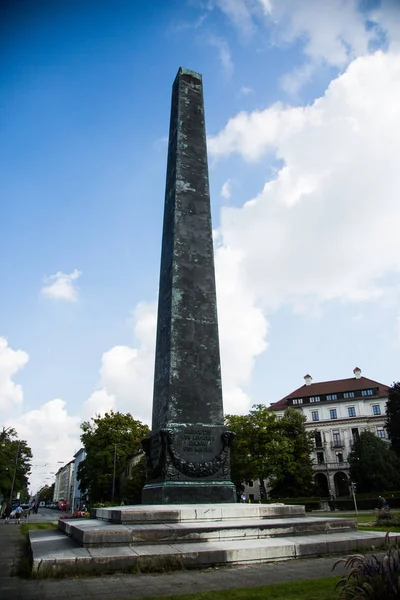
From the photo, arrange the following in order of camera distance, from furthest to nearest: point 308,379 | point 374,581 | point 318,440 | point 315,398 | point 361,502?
point 308,379 → point 315,398 → point 318,440 → point 361,502 → point 374,581

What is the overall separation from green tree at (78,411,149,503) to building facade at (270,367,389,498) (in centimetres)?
2477

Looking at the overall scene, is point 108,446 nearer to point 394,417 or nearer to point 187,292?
point 394,417

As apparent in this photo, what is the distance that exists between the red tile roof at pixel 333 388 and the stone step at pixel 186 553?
6234cm

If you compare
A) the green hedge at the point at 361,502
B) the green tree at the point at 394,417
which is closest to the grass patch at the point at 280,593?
the green hedge at the point at 361,502

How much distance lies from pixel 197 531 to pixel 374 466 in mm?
49715

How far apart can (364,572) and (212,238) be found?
11718 mm

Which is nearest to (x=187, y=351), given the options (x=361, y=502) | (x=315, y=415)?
(x=361, y=502)

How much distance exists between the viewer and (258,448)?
47594mm

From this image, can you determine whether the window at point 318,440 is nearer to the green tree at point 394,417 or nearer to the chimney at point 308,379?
the chimney at point 308,379

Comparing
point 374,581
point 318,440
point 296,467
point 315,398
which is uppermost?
point 315,398

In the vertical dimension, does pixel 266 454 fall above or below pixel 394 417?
below

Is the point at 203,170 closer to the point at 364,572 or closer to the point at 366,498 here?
the point at 364,572

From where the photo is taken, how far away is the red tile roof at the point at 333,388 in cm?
6822

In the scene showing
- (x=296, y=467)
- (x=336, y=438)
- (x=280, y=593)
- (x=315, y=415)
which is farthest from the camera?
(x=315, y=415)
